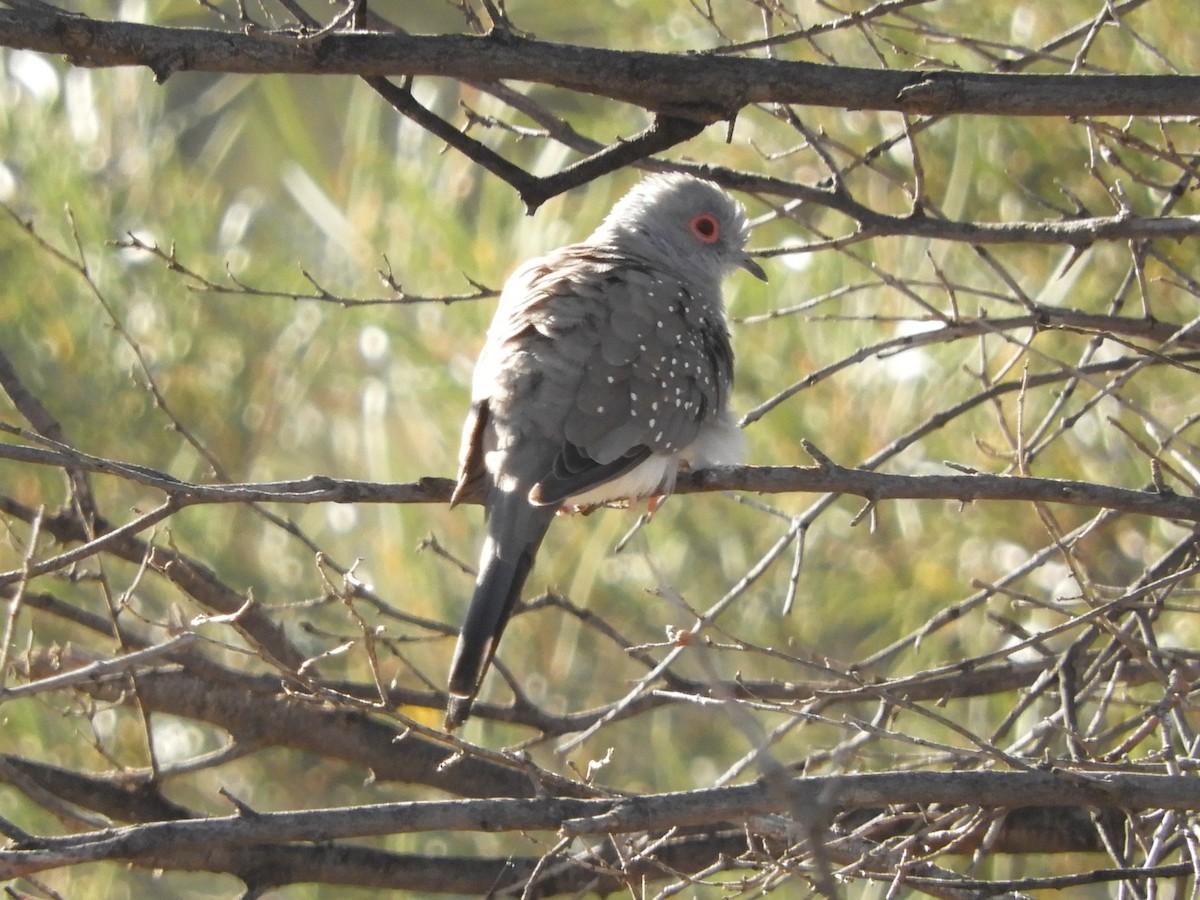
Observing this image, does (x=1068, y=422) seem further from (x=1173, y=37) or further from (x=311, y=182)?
(x=311, y=182)

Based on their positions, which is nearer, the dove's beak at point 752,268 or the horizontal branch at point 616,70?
the horizontal branch at point 616,70

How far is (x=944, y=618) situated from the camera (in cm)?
300

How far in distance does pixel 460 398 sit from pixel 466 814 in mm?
3073

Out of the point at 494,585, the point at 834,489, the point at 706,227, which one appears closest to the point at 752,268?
the point at 706,227

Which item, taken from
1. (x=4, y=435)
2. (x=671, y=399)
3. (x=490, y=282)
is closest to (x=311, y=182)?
(x=490, y=282)

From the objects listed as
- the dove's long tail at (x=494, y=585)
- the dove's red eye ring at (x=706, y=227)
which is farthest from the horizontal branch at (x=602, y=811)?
the dove's red eye ring at (x=706, y=227)

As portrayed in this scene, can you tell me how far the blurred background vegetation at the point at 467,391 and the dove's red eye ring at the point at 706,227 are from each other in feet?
0.90

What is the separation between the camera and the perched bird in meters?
3.08

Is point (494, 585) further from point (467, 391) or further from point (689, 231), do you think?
point (467, 391)

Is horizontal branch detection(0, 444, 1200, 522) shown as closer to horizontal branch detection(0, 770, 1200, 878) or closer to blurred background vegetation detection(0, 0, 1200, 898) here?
horizontal branch detection(0, 770, 1200, 878)

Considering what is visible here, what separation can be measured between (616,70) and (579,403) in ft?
4.32

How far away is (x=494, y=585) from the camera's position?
295cm

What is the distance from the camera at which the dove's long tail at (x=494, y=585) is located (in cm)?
275

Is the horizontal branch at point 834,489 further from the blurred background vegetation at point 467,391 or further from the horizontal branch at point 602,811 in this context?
the blurred background vegetation at point 467,391
